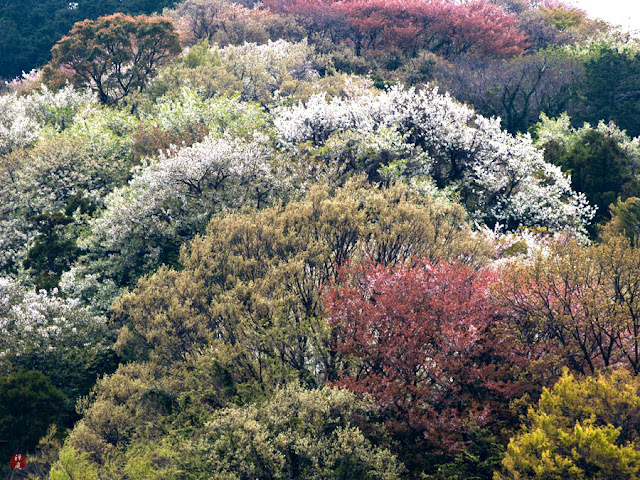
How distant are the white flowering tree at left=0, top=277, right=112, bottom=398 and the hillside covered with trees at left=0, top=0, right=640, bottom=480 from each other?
0.37 ft

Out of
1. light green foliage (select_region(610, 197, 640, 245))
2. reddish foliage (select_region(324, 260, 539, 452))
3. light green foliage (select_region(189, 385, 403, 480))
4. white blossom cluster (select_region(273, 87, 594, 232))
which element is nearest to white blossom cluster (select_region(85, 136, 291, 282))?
white blossom cluster (select_region(273, 87, 594, 232))

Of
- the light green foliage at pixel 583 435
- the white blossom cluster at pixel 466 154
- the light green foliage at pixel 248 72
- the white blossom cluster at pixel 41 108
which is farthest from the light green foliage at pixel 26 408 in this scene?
the light green foliage at pixel 248 72

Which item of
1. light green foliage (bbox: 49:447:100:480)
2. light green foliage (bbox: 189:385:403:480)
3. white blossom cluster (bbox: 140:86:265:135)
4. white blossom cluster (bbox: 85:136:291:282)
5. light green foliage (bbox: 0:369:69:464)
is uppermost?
white blossom cluster (bbox: 140:86:265:135)

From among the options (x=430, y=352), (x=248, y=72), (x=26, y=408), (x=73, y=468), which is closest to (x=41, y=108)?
(x=248, y=72)

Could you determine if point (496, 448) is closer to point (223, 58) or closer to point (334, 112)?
point (334, 112)

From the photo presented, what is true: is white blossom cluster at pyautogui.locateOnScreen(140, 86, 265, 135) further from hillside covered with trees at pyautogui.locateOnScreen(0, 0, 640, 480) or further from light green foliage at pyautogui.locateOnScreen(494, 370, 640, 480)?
light green foliage at pyautogui.locateOnScreen(494, 370, 640, 480)

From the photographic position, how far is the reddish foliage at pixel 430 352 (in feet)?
71.3

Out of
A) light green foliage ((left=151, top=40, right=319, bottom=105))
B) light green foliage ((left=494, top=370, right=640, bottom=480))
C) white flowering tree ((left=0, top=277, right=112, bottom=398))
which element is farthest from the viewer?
light green foliage ((left=151, top=40, right=319, bottom=105))

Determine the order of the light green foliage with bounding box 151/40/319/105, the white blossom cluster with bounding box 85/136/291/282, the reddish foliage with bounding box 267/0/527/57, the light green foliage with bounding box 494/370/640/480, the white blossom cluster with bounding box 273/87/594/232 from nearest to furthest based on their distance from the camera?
the light green foliage with bounding box 494/370/640/480 → the white blossom cluster with bounding box 85/136/291/282 → the white blossom cluster with bounding box 273/87/594/232 → the light green foliage with bounding box 151/40/319/105 → the reddish foliage with bounding box 267/0/527/57

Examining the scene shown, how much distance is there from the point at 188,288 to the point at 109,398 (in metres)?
5.62

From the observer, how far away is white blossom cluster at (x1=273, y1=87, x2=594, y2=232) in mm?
41938

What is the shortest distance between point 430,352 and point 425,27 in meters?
66.0

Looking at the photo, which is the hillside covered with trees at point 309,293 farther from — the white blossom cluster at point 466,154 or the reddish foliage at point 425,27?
the reddish foliage at point 425,27

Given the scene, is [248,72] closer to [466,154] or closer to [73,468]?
[466,154]
